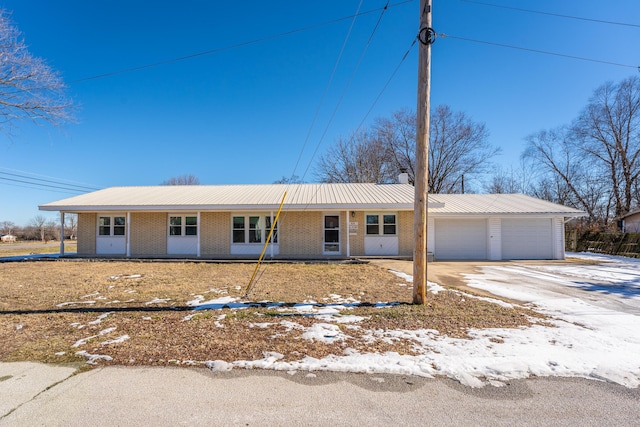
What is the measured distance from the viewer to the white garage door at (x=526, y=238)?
16.0m

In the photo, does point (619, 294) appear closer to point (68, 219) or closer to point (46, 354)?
point (46, 354)

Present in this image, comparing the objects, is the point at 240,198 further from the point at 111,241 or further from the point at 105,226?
the point at 105,226

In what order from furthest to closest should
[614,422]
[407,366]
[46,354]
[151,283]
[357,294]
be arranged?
[151,283] < [357,294] < [46,354] < [407,366] < [614,422]

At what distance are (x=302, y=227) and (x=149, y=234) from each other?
24.4 feet

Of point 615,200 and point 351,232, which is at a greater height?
point 615,200

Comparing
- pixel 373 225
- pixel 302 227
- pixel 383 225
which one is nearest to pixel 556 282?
pixel 383 225

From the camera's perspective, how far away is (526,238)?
16062 mm

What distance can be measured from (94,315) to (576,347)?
723 centimetres

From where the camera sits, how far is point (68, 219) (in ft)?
143

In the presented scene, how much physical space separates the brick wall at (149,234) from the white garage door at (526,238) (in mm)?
16603

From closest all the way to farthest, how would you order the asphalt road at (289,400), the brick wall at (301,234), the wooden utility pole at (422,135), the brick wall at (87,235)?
the asphalt road at (289,400), the wooden utility pole at (422,135), the brick wall at (301,234), the brick wall at (87,235)

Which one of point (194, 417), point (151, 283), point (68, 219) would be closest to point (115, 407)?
point (194, 417)

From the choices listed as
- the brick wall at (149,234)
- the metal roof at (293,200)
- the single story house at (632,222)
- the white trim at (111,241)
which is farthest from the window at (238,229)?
the single story house at (632,222)

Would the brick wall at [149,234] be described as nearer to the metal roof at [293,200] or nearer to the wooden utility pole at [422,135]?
the metal roof at [293,200]
